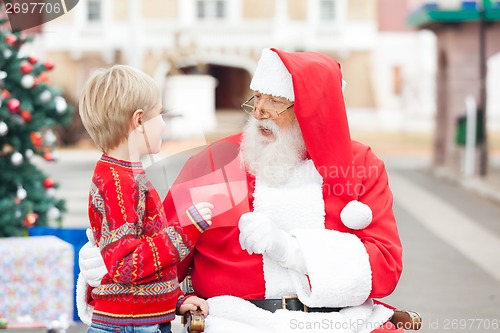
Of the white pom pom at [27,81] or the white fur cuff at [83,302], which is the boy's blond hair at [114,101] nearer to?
the white fur cuff at [83,302]

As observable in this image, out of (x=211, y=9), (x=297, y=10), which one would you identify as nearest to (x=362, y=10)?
(x=297, y=10)

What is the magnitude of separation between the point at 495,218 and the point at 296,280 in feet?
28.2

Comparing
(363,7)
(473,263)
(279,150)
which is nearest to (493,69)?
(363,7)

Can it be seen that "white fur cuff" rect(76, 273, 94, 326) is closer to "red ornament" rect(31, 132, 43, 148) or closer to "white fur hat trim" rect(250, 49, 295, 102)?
"white fur hat trim" rect(250, 49, 295, 102)

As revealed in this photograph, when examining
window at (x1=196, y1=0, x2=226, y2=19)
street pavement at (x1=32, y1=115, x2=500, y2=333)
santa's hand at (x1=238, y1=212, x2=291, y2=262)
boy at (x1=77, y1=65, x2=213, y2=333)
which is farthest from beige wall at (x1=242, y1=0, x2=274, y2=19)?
boy at (x1=77, y1=65, x2=213, y2=333)

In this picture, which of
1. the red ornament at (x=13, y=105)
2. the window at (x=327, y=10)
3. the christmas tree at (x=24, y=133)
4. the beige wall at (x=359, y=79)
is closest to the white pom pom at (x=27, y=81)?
the christmas tree at (x=24, y=133)

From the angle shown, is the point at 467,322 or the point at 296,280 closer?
the point at 296,280

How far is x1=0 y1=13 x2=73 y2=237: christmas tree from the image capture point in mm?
7164

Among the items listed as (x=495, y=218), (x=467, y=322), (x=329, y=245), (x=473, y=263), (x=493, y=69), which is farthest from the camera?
Answer: (x=493, y=69)

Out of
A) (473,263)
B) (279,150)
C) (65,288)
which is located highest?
(279,150)

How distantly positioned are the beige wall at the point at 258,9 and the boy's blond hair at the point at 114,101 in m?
36.5

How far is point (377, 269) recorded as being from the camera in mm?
3627

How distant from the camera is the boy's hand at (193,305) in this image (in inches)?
142

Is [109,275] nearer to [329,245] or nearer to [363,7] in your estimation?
[329,245]
